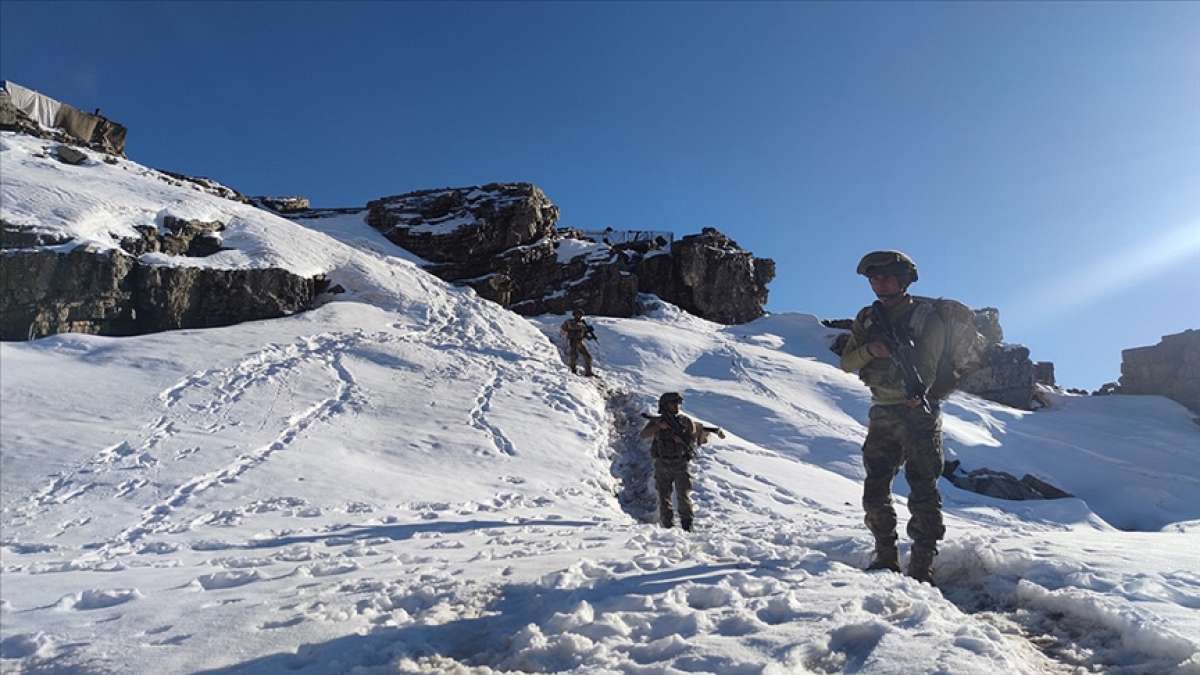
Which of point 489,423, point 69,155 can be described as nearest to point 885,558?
point 489,423

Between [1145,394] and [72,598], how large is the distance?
53527mm

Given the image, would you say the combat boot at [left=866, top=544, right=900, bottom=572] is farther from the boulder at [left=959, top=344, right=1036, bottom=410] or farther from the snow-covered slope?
the boulder at [left=959, top=344, right=1036, bottom=410]

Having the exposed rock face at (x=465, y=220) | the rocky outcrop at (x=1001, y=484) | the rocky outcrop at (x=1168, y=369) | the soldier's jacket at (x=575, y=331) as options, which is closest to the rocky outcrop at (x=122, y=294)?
the soldier's jacket at (x=575, y=331)

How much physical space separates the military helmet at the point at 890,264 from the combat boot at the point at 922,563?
7.00ft

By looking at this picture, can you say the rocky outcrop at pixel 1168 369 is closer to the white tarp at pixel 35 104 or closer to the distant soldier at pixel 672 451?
the distant soldier at pixel 672 451

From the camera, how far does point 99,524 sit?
24.8 ft

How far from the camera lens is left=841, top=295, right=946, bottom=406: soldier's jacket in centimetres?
501

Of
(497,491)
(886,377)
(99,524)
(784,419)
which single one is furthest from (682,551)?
(784,419)

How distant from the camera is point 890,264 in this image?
5160 millimetres

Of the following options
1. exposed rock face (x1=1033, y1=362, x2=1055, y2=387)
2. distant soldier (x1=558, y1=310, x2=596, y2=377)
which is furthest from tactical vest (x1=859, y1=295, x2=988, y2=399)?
exposed rock face (x1=1033, y1=362, x2=1055, y2=387)

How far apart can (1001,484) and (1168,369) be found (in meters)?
33.4

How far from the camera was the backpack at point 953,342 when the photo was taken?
197 inches

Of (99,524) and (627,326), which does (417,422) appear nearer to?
(99,524)

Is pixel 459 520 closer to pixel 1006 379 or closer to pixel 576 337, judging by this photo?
pixel 576 337
